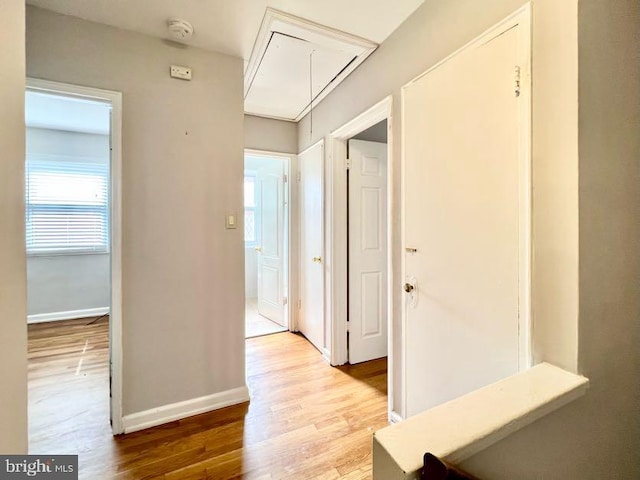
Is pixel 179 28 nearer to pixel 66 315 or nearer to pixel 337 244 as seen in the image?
pixel 337 244

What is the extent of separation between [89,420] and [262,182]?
2930 millimetres

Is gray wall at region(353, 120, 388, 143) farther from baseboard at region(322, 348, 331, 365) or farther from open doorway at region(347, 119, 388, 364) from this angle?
baseboard at region(322, 348, 331, 365)

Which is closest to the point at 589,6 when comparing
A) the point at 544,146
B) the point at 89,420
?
the point at 544,146

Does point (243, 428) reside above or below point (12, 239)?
below

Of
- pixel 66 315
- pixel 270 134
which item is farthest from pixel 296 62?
pixel 66 315

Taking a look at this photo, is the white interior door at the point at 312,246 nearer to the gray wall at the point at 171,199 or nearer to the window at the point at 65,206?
the gray wall at the point at 171,199

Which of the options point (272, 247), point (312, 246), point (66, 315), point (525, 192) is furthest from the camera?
point (66, 315)

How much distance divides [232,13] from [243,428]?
2.52 m

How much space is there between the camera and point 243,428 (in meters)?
1.79

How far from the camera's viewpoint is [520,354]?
112cm

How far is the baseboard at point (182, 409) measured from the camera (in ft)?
5.83

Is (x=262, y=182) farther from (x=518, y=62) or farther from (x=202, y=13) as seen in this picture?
(x=518, y=62)

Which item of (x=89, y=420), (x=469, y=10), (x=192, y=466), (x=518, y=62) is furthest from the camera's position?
(x=89, y=420)
